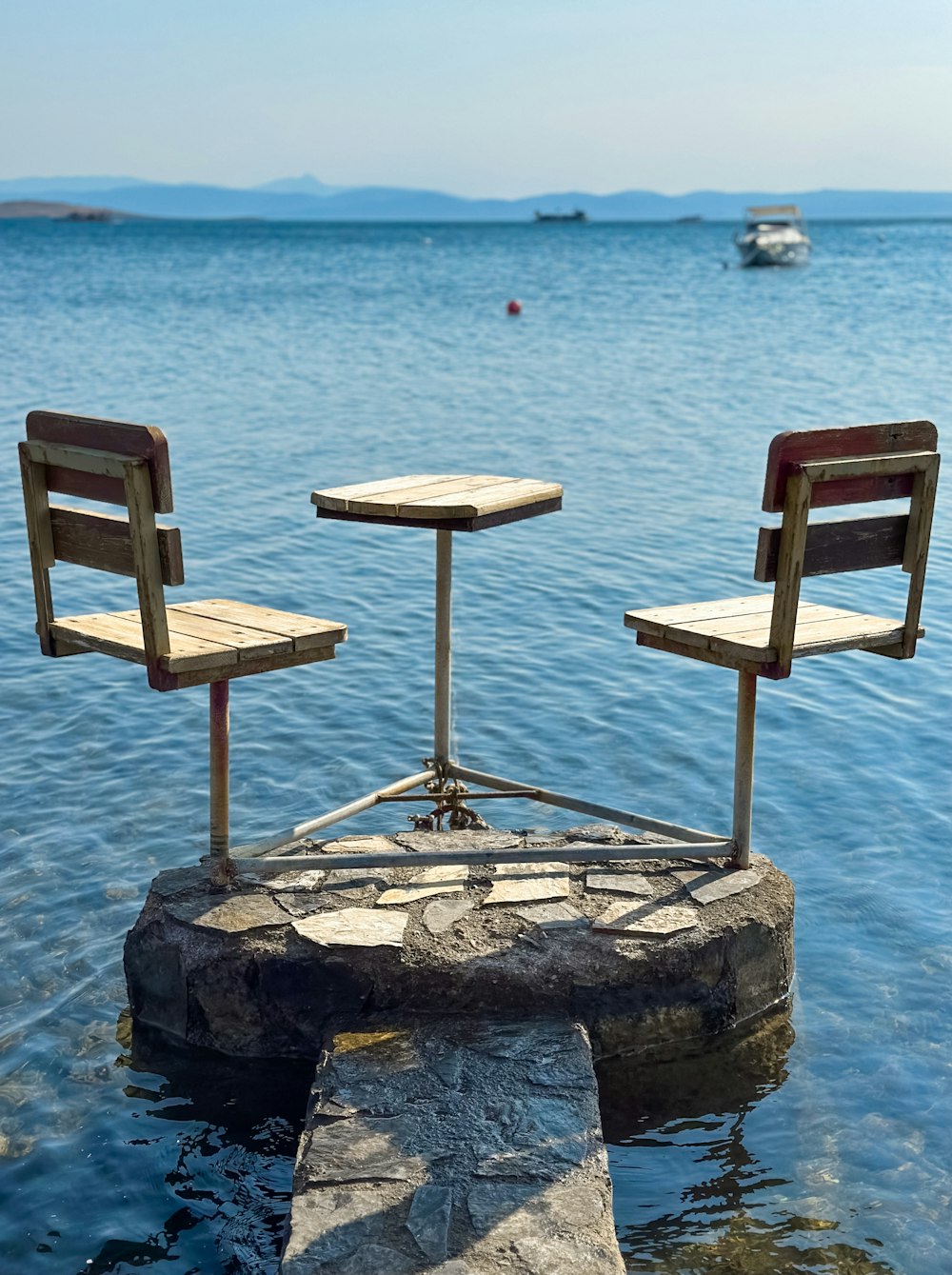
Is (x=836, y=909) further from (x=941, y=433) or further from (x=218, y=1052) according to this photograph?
(x=941, y=433)

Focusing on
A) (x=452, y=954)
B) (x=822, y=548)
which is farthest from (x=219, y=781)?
(x=822, y=548)

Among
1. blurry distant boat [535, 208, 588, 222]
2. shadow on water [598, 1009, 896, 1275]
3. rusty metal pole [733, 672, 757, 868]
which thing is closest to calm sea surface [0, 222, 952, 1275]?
A: shadow on water [598, 1009, 896, 1275]

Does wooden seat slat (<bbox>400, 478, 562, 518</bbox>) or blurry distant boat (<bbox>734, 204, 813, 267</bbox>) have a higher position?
wooden seat slat (<bbox>400, 478, 562, 518</bbox>)

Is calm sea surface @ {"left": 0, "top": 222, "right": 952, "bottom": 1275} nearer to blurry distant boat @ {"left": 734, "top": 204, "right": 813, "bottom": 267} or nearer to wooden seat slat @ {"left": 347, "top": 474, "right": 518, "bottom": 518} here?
wooden seat slat @ {"left": 347, "top": 474, "right": 518, "bottom": 518}

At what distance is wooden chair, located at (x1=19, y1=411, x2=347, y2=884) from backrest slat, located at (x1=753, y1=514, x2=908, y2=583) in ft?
5.30

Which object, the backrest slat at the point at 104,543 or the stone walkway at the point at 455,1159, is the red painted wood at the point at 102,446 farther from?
the stone walkway at the point at 455,1159

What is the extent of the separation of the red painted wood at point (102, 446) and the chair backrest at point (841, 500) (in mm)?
2031

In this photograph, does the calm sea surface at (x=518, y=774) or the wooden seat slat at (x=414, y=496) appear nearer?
the calm sea surface at (x=518, y=774)

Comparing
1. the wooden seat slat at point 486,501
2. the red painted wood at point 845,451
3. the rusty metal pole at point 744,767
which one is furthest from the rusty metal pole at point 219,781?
the red painted wood at point 845,451

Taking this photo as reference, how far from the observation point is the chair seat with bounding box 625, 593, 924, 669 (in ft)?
16.1

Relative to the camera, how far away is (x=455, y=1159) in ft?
13.8

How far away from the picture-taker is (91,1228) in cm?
443

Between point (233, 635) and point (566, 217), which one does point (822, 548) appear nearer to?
point (233, 635)

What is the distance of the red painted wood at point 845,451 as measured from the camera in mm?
4652
